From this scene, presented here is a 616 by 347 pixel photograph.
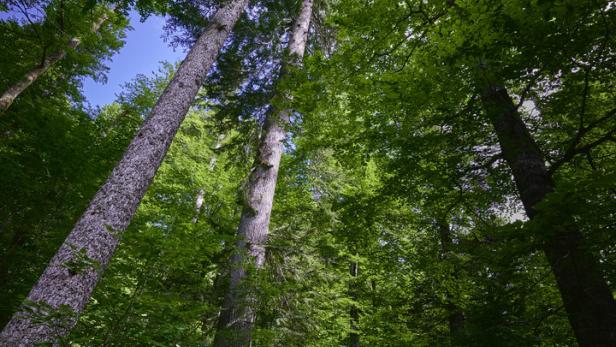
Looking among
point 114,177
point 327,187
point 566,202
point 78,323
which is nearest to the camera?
point 566,202

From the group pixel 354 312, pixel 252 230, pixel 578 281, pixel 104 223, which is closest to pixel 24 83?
pixel 104 223

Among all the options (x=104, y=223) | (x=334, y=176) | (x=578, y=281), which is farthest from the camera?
(x=334, y=176)

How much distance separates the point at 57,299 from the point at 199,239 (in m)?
1.77

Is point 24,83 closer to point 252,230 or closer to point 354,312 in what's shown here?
point 252,230

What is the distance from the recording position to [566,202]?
254 centimetres

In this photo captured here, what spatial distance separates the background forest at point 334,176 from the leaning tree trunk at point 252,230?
0.04 metres

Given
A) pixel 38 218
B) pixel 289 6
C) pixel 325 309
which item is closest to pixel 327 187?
pixel 325 309

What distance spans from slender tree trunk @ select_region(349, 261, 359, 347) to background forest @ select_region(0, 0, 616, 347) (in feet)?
1.89

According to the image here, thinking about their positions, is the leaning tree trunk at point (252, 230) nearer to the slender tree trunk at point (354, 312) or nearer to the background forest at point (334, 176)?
the background forest at point (334, 176)

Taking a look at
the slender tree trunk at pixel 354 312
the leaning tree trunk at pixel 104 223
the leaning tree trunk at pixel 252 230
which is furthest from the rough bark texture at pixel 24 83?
the slender tree trunk at pixel 354 312

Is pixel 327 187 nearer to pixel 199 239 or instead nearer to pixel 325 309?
pixel 325 309

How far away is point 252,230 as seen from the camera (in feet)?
21.2

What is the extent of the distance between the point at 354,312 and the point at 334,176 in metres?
6.00

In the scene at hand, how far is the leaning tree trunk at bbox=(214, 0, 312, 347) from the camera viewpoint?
5.35m
